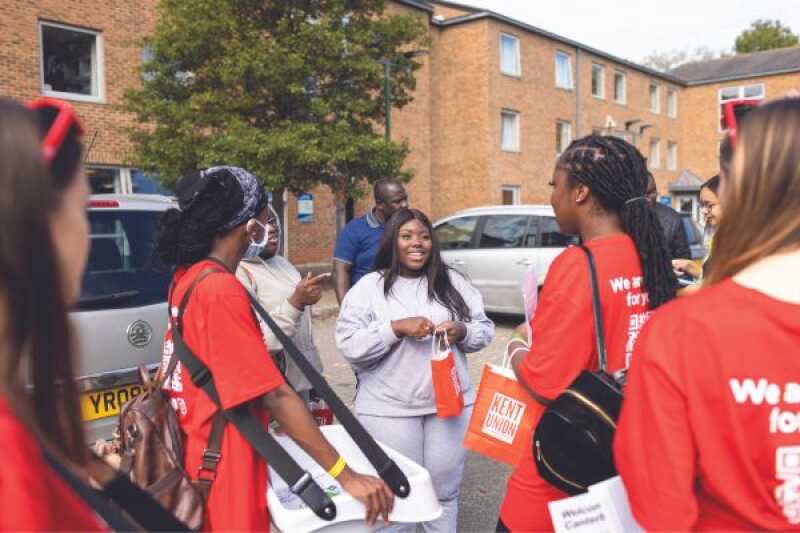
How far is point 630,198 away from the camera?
211 centimetres

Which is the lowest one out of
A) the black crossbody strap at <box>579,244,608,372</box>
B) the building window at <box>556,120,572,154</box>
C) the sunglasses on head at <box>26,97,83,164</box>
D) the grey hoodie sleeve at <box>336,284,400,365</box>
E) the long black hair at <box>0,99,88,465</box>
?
the grey hoodie sleeve at <box>336,284,400,365</box>

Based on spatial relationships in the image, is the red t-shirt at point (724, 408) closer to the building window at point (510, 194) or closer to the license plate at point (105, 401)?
the license plate at point (105, 401)

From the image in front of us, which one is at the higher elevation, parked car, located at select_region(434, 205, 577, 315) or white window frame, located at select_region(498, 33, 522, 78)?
white window frame, located at select_region(498, 33, 522, 78)

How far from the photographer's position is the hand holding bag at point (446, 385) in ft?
9.47

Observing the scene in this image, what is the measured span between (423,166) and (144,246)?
67.8ft

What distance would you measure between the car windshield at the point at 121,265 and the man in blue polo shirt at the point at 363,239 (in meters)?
1.51

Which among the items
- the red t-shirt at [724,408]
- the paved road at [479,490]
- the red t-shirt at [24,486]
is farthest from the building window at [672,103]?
the red t-shirt at [24,486]

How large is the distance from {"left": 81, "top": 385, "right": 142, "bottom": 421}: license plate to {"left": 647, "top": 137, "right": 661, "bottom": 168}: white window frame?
36.7m

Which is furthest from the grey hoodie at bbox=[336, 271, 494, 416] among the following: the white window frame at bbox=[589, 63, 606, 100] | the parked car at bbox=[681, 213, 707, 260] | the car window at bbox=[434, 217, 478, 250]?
the white window frame at bbox=[589, 63, 606, 100]

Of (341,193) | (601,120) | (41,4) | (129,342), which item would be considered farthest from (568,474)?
(601,120)

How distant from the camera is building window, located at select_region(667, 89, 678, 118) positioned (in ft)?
125

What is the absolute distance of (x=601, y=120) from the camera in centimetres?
3139

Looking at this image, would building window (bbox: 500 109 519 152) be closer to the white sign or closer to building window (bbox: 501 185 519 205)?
building window (bbox: 501 185 519 205)

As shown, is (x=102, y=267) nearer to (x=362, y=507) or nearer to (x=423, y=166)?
(x=362, y=507)
